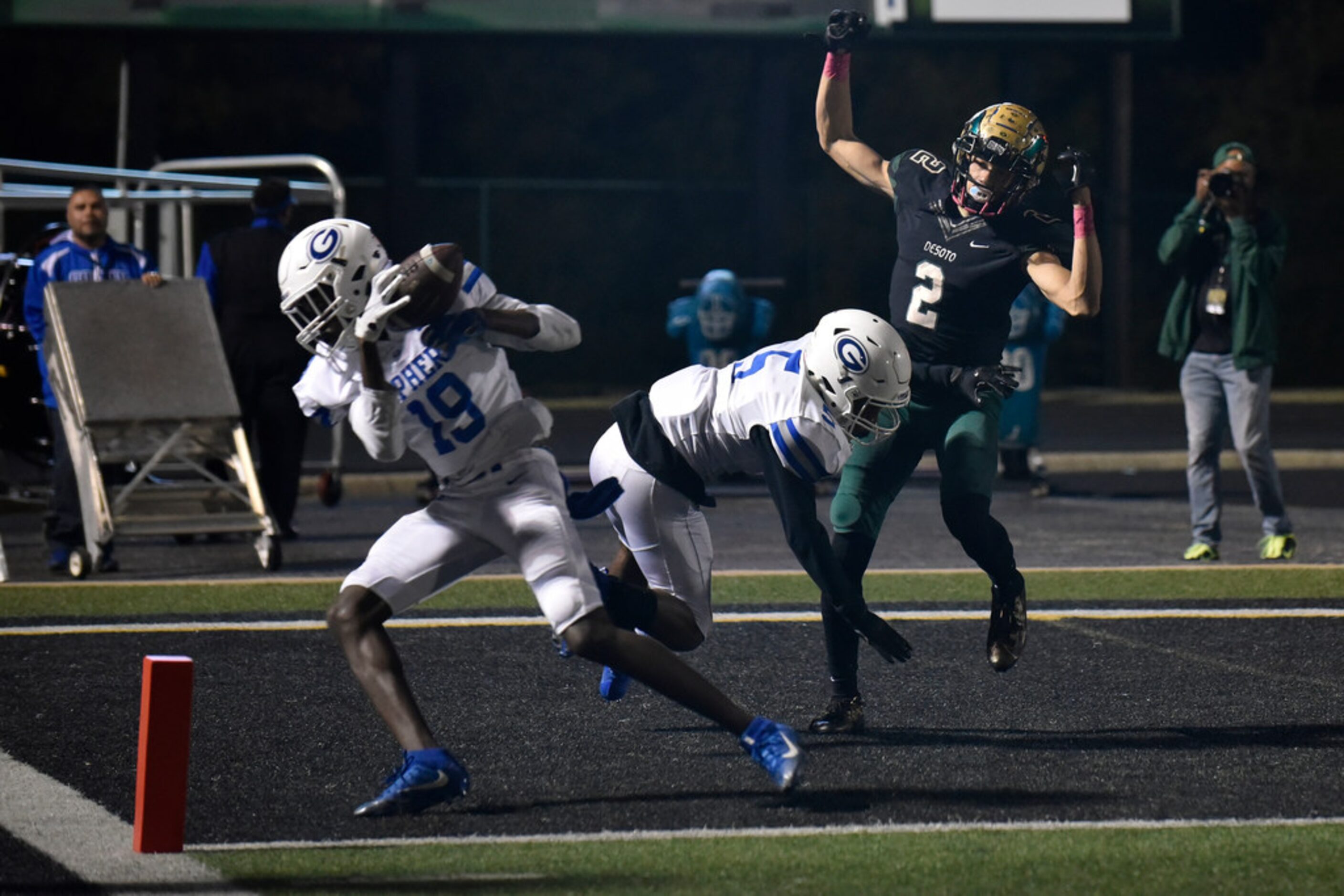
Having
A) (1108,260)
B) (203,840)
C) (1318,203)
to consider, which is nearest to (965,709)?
(203,840)

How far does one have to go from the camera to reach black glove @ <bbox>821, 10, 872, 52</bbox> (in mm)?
7168

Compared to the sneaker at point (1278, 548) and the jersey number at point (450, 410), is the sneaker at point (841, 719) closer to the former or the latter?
the jersey number at point (450, 410)

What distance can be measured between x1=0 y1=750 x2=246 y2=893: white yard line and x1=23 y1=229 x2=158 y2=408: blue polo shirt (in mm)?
5329

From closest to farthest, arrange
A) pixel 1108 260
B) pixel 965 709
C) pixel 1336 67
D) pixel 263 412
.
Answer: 1. pixel 965 709
2. pixel 263 412
3. pixel 1108 260
4. pixel 1336 67

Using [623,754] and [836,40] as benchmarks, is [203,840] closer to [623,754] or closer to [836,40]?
[623,754]

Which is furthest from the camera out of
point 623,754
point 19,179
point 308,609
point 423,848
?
point 19,179

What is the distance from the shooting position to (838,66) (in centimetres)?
736

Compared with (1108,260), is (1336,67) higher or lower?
higher

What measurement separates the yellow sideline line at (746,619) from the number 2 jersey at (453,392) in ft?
10.6

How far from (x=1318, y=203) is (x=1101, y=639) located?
19.7 m

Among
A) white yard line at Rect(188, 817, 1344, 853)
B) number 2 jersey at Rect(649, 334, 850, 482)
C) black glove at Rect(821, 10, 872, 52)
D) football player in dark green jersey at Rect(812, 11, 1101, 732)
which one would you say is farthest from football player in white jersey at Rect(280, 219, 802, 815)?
black glove at Rect(821, 10, 872, 52)

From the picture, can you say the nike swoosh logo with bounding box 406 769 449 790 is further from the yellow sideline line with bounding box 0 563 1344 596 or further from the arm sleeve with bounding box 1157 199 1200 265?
the arm sleeve with bounding box 1157 199 1200 265

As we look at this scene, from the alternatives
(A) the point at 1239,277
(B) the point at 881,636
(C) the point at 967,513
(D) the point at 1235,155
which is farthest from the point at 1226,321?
(B) the point at 881,636

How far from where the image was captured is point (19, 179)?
843 inches
